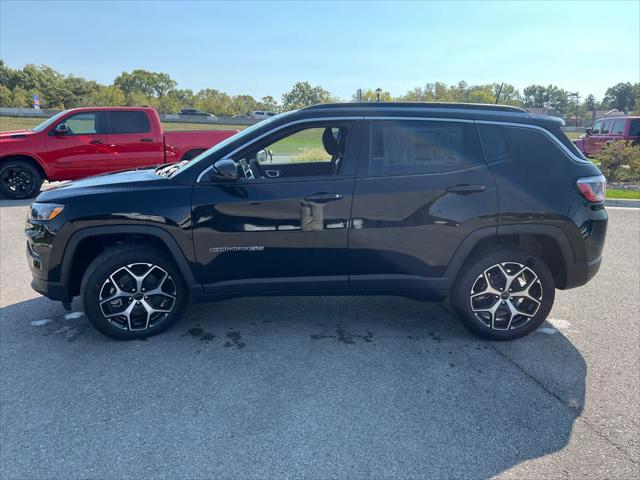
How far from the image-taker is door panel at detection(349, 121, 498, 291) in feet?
11.7

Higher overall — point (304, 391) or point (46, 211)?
point (46, 211)

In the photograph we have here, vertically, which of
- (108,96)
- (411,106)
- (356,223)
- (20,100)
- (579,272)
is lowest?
(579,272)

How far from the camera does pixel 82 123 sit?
9.94 meters

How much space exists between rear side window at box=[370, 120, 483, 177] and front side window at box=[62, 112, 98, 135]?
8.43m

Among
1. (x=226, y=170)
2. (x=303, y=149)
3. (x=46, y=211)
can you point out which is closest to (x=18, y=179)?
(x=46, y=211)

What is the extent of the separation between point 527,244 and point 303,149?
257cm

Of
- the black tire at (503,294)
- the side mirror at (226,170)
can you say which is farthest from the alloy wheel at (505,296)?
the side mirror at (226,170)

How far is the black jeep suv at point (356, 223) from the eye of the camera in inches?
140

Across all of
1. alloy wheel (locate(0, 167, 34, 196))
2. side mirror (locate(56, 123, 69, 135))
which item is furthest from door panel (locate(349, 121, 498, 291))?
alloy wheel (locate(0, 167, 34, 196))

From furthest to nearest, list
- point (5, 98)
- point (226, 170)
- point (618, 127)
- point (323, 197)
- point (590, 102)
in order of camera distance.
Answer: point (590, 102)
point (5, 98)
point (618, 127)
point (323, 197)
point (226, 170)

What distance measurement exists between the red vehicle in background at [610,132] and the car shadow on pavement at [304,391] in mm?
15053

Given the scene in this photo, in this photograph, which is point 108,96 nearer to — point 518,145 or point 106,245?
point 106,245

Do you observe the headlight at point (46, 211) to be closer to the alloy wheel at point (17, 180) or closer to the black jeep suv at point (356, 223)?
the black jeep suv at point (356, 223)

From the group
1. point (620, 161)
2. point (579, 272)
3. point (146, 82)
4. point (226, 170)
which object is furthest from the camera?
point (146, 82)
